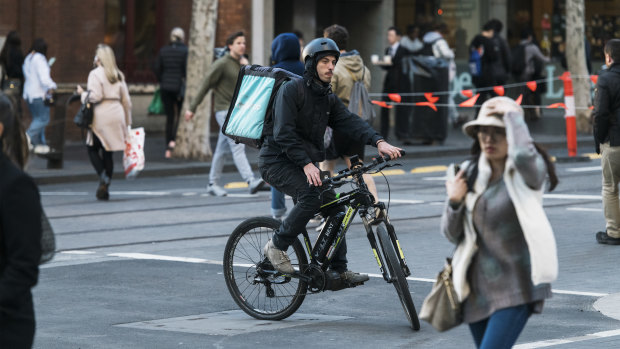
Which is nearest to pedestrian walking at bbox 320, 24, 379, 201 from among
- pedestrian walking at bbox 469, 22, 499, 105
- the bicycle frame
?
the bicycle frame

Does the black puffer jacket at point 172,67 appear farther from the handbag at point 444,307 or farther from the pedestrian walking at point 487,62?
the handbag at point 444,307

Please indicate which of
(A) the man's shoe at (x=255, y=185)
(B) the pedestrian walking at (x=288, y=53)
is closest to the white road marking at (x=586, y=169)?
(A) the man's shoe at (x=255, y=185)

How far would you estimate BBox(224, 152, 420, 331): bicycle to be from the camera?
301 inches

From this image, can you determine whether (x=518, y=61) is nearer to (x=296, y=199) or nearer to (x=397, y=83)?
(x=397, y=83)

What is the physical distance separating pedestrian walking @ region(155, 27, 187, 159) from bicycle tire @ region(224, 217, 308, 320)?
12.2 m

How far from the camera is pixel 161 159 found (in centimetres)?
2002

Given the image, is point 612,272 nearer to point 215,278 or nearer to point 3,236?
point 215,278

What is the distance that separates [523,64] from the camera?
88.8 ft

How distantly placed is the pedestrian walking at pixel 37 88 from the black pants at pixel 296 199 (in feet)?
38.6

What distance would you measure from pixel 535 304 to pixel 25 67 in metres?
15.6

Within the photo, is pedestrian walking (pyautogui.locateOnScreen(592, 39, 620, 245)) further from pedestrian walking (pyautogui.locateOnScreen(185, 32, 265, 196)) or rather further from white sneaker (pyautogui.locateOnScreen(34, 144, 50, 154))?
white sneaker (pyautogui.locateOnScreen(34, 144, 50, 154))

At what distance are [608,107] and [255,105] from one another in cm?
359

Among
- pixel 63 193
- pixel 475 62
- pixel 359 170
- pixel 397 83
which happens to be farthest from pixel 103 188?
pixel 475 62

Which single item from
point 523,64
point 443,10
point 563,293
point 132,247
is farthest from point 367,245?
point 443,10
